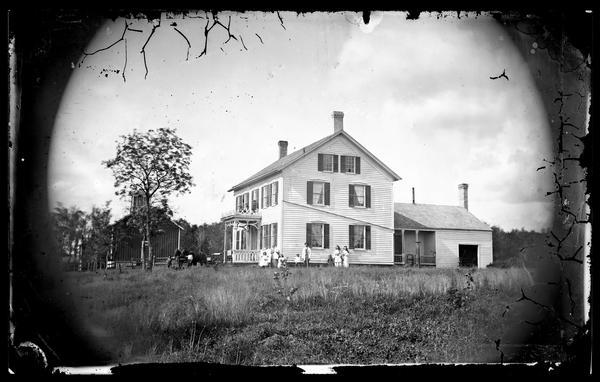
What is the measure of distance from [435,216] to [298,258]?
2650 millimetres

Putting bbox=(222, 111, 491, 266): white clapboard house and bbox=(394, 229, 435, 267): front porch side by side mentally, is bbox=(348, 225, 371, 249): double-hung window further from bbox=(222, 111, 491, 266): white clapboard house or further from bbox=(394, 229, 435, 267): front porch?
bbox=(394, 229, 435, 267): front porch

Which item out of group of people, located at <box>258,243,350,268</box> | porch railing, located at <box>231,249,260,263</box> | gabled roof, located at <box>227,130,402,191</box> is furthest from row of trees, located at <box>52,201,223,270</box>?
group of people, located at <box>258,243,350,268</box>

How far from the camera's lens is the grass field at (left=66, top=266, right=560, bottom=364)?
9.61 feet

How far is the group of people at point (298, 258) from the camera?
4633 millimetres

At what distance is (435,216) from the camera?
6.45 metres

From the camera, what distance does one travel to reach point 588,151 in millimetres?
1552

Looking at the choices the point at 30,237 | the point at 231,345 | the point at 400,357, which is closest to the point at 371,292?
the point at 400,357

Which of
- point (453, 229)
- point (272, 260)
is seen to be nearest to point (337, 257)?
point (272, 260)

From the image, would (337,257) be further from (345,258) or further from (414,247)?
(414,247)

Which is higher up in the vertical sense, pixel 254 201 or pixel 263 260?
pixel 254 201

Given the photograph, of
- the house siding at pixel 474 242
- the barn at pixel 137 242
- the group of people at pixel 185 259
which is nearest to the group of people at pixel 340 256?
the house siding at pixel 474 242

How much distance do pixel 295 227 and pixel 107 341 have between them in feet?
7.90

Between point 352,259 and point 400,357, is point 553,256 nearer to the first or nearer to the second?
point 400,357

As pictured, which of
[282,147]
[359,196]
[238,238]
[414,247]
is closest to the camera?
[282,147]
